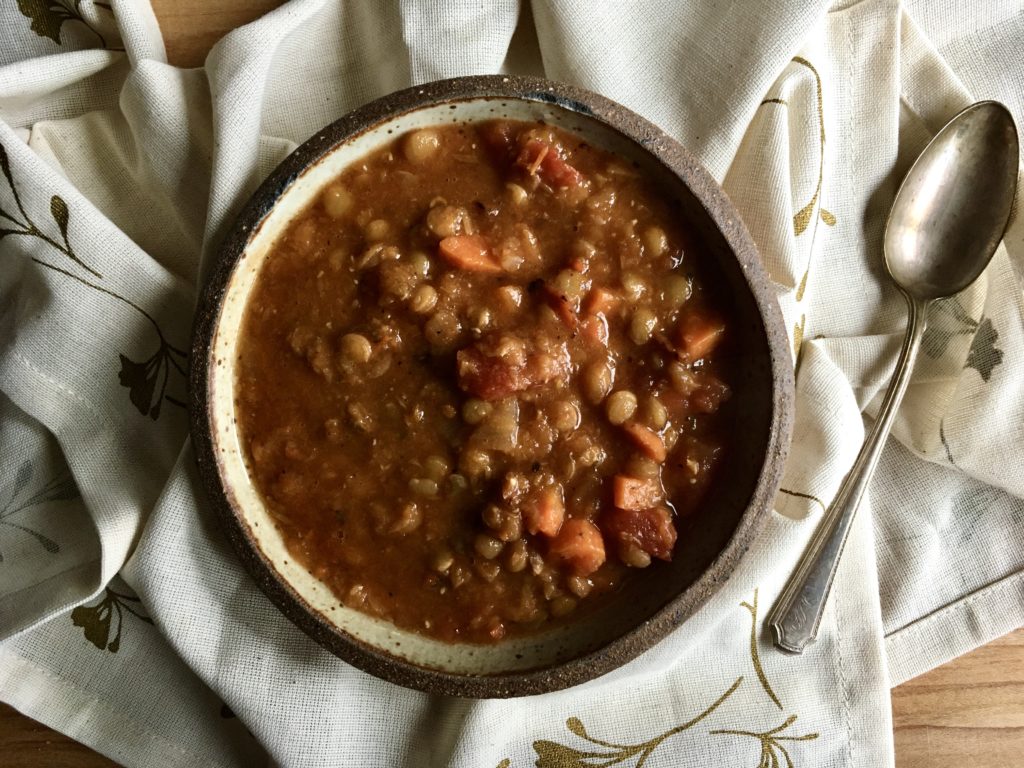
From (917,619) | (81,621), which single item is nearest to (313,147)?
(81,621)

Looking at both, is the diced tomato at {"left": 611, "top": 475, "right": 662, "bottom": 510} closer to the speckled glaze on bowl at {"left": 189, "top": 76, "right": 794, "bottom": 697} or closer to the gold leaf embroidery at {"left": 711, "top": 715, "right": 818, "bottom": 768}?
the speckled glaze on bowl at {"left": 189, "top": 76, "right": 794, "bottom": 697}

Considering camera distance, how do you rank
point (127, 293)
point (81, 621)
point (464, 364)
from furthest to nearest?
point (81, 621), point (127, 293), point (464, 364)

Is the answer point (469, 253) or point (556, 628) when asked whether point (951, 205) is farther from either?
point (556, 628)

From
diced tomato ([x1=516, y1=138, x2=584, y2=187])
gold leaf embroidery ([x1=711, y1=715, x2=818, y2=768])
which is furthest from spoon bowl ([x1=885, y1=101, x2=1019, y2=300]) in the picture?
gold leaf embroidery ([x1=711, y1=715, x2=818, y2=768])

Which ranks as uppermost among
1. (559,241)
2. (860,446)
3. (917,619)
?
(559,241)

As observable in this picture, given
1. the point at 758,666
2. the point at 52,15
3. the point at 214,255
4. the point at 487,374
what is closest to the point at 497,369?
the point at 487,374

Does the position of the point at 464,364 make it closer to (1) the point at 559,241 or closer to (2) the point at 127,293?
(1) the point at 559,241

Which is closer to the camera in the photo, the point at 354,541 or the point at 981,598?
the point at 354,541

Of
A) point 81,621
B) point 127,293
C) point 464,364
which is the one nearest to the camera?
point 464,364
